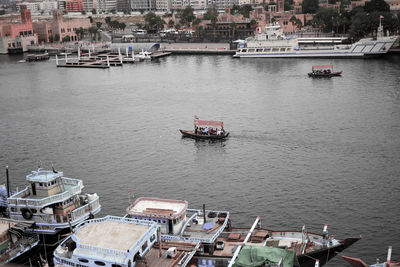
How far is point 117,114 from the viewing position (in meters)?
62.8

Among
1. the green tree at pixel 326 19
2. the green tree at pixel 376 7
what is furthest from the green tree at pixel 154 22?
the green tree at pixel 376 7

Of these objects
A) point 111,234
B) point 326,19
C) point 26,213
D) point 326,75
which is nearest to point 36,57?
point 326,19

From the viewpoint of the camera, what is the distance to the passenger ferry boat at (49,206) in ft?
99.7

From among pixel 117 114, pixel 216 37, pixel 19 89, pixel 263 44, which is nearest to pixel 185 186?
pixel 117 114

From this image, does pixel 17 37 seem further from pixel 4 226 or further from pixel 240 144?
pixel 4 226

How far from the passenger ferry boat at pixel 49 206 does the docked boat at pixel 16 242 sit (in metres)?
0.73

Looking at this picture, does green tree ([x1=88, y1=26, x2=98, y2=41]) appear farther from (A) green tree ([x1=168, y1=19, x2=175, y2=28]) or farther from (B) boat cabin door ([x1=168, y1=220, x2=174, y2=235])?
(B) boat cabin door ([x1=168, y1=220, x2=174, y2=235])

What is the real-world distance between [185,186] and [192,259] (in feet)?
42.7

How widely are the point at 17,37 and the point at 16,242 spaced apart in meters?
122

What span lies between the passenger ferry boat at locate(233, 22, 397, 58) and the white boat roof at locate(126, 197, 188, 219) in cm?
7902

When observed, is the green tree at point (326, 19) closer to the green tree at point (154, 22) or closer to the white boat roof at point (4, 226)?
the green tree at point (154, 22)

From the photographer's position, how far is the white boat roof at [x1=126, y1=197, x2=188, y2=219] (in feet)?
94.5

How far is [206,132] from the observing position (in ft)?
167

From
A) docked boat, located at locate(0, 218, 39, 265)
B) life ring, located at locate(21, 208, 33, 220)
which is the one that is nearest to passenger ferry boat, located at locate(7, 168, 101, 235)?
life ring, located at locate(21, 208, 33, 220)
